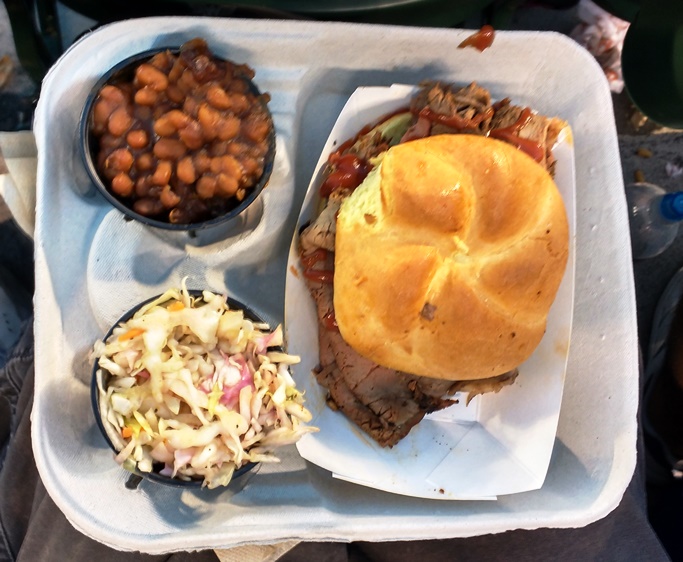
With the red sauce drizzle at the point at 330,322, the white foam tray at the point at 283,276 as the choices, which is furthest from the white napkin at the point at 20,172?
the red sauce drizzle at the point at 330,322

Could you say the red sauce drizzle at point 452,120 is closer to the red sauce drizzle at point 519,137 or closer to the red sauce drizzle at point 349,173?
the red sauce drizzle at point 519,137

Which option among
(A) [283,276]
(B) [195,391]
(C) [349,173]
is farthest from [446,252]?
(B) [195,391]

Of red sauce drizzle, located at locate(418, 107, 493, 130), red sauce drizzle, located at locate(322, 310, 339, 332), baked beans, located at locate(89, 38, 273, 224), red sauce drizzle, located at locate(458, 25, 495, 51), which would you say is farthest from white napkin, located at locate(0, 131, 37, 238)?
red sauce drizzle, located at locate(458, 25, 495, 51)

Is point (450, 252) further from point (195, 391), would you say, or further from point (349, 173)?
point (195, 391)

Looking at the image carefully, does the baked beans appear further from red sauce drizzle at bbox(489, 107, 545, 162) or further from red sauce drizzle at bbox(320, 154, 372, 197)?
red sauce drizzle at bbox(489, 107, 545, 162)

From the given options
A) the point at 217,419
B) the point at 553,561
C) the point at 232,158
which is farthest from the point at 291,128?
the point at 553,561

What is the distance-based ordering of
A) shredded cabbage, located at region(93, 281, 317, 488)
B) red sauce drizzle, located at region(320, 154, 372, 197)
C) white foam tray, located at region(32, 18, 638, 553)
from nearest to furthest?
shredded cabbage, located at region(93, 281, 317, 488) < white foam tray, located at region(32, 18, 638, 553) < red sauce drizzle, located at region(320, 154, 372, 197)
